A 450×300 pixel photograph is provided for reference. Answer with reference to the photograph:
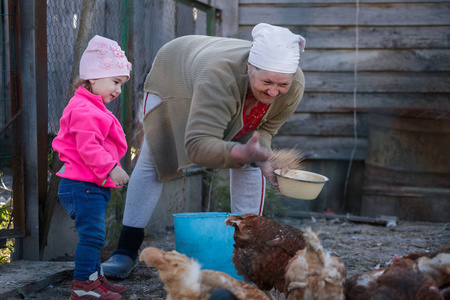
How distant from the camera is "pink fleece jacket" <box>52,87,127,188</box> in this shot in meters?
2.84

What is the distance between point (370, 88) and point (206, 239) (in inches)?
145

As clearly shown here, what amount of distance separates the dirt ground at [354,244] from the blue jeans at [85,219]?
1.08 feet

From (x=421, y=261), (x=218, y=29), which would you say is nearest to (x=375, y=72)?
(x=218, y=29)

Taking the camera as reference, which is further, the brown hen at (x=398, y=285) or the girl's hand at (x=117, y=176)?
the girl's hand at (x=117, y=176)

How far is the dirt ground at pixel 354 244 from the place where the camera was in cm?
327

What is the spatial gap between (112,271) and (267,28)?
170 centimetres

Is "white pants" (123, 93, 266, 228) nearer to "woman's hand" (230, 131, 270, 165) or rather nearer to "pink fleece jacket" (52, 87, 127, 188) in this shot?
"pink fleece jacket" (52, 87, 127, 188)

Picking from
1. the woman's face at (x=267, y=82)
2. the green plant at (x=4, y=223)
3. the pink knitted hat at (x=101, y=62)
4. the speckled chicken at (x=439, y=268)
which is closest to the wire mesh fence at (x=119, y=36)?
the green plant at (x=4, y=223)

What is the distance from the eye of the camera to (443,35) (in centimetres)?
607

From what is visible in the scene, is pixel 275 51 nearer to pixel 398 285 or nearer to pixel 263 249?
pixel 263 249

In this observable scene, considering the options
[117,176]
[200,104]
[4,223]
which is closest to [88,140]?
[117,176]

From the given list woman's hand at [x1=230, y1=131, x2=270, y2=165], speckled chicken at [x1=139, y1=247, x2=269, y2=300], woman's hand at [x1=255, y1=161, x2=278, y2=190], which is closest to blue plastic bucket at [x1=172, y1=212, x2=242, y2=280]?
woman's hand at [x1=255, y1=161, x2=278, y2=190]

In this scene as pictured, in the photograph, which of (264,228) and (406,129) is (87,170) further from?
(406,129)

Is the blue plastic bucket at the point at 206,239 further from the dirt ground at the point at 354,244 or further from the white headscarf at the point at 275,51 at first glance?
the white headscarf at the point at 275,51
